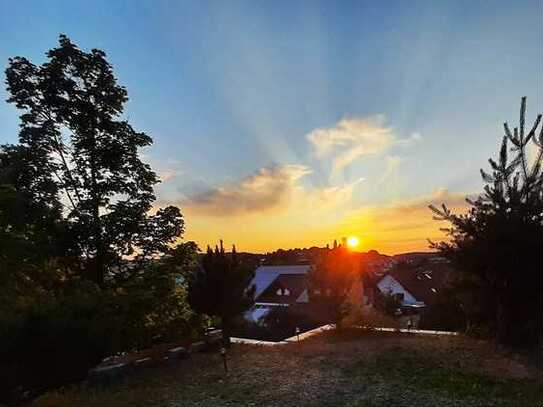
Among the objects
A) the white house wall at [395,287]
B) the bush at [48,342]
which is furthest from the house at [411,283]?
the bush at [48,342]

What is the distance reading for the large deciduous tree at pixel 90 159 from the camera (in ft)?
41.4

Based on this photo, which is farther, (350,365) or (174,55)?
(174,55)

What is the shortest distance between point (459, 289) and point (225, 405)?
304 inches

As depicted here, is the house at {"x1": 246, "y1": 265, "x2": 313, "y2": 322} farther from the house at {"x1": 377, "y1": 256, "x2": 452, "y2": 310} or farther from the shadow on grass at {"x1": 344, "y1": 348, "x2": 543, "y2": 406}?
the shadow on grass at {"x1": 344, "y1": 348, "x2": 543, "y2": 406}

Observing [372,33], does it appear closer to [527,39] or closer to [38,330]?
[527,39]

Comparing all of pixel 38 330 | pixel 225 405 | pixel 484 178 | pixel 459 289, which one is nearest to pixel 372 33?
pixel 484 178

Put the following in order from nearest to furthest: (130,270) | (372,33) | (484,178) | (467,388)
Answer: (467,388), (372,33), (484,178), (130,270)

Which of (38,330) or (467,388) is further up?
(38,330)

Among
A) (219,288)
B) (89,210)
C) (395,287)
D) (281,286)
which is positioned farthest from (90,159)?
(395,287)

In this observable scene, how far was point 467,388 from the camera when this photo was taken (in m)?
7.73

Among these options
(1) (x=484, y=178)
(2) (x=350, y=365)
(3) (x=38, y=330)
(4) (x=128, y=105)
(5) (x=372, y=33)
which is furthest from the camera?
Result: (4) (x=128, y=105)

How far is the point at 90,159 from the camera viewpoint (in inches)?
526

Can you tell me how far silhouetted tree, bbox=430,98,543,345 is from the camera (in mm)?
10469

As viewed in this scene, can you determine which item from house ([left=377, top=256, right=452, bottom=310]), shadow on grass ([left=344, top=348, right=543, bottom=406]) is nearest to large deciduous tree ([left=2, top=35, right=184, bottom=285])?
shadow on grass ([left=344, top=348, right=543, bottom=406])
